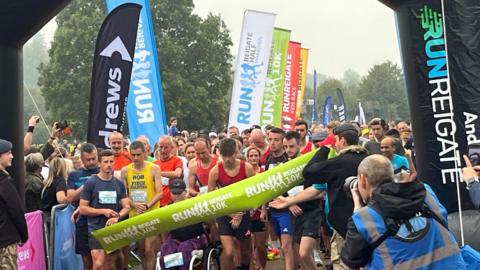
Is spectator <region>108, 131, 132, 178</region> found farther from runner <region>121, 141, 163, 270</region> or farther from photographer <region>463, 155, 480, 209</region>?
photographer <region>463, 155, 480, 209</region>

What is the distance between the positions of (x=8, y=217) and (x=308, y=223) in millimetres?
3259

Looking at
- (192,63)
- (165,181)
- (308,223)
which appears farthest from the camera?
(192,63)

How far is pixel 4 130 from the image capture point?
25.2ft

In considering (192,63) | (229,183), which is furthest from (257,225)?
(192,63)

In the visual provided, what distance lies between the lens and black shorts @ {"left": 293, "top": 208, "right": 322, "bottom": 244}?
7.72 meters

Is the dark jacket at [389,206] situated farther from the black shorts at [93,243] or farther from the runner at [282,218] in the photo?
the black shorts at [93,243]

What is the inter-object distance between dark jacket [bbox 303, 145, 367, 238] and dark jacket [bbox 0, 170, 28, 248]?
9.63 ft

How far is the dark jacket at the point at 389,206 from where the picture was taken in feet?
12.5

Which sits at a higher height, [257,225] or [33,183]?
[33,183]

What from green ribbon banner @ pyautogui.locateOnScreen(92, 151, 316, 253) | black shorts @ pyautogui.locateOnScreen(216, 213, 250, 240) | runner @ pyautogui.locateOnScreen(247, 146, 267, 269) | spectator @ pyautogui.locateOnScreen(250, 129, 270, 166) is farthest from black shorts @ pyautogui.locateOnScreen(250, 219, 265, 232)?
green ribbon banner @ pyautogui.locateOnScreen(92, 151, 316, 253)

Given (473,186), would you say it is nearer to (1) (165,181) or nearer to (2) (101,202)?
(2) (101,202)

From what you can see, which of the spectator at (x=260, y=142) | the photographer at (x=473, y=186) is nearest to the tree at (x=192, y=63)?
the spectator at (x=260, y=142)

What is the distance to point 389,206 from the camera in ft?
12.5

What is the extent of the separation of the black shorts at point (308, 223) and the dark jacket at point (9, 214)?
10.1 ft
